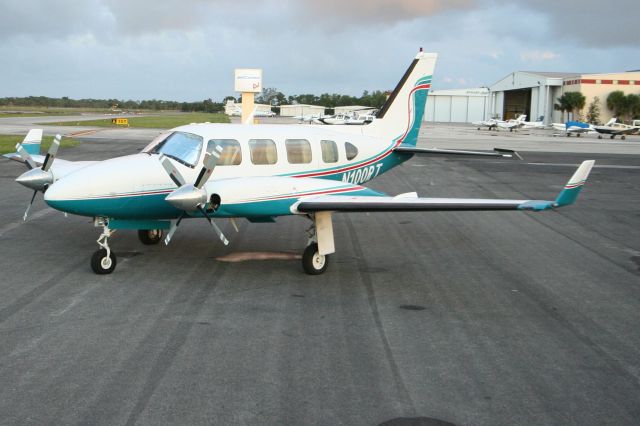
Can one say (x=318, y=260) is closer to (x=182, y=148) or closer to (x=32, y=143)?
(x=182, y=148)

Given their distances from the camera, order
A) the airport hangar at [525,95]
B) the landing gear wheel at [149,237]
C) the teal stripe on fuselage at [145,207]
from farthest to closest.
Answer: the airport hangar at [525,95] → the landing gear wheel at [149,237] → the teal stripe on fuselage at [145,207]

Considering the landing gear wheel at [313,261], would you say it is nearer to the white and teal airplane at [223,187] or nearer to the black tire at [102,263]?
the white and teal airplane at [223,187]

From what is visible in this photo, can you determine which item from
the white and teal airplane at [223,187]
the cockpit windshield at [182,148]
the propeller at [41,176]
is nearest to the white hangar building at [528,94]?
the white and teal airplane at [223,187]

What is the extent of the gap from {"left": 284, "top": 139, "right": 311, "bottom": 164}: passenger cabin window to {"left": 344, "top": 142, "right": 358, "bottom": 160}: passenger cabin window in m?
1.29

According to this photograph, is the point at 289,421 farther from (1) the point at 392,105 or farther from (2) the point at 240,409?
(1) the point at 392,105

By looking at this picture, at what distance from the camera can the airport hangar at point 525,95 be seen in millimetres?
111938

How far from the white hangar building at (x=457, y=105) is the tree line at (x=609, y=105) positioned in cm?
5262

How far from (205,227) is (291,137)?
4324 millimetres

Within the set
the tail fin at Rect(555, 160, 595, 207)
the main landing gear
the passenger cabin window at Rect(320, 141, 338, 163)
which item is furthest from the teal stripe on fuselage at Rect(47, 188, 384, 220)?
the tail fin at Rect(555, 160, 595, 207)

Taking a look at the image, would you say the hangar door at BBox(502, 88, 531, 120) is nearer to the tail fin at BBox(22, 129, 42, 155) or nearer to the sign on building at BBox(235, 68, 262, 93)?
the sign on building at BBox(235, 68, 262, 93)

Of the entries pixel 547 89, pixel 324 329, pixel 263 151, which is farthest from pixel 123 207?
pixel 547 89

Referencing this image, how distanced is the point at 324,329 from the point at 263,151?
5.04 m

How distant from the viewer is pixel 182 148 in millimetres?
12180

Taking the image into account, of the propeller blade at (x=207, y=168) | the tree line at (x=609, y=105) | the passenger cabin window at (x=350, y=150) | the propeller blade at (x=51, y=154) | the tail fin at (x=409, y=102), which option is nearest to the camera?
the propeller blade at (x=207, y=168)
